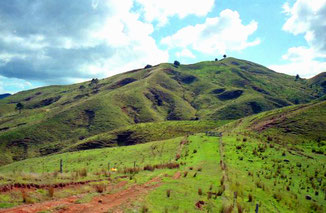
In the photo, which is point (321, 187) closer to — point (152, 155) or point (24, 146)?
point (152, 155)

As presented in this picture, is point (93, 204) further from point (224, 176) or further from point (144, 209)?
point (224, 176)

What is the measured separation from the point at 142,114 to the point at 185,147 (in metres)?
81.5

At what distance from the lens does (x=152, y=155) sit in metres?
37.0

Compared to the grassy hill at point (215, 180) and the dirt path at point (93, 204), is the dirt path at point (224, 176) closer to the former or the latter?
the grassy hill at point (215, 180)

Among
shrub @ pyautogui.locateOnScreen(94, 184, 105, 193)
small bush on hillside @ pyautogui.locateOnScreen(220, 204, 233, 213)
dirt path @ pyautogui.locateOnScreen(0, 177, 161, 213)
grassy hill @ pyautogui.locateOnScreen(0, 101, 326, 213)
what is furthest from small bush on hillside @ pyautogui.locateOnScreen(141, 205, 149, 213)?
small bush on hillside @ pyautogui.locateOnScreen(220, 204, 233, 213)

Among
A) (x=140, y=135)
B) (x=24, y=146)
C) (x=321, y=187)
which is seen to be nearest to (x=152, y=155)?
(x=321, y=187)

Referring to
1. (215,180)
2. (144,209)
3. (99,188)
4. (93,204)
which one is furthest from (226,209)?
(99,188)

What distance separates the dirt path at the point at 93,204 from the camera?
1167 cm

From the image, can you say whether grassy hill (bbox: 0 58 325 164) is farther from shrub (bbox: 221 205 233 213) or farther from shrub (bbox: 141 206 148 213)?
shrub (bbox: 221 205 233 213)

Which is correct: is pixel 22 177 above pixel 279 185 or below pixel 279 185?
above

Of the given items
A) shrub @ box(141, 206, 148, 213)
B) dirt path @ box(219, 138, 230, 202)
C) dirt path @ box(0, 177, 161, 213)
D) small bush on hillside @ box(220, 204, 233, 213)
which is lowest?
small bush on hillside @ box(220, 204, 233, 213)

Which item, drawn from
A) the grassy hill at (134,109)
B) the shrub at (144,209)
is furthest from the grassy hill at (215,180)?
the grassy hill at (134,109)

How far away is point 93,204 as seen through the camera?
13250mm

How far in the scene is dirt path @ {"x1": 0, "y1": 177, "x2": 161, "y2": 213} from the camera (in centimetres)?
1167
